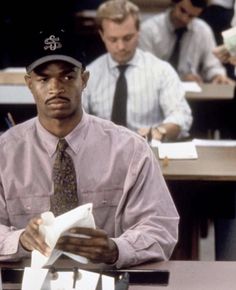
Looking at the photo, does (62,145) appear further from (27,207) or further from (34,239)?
(34,239)

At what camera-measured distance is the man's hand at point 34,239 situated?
1782mm

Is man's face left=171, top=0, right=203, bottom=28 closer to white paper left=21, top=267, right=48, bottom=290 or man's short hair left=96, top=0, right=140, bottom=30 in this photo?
man's short hair left=96, top=0, right=140, bottom=30

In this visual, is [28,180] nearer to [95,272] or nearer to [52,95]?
[52,95]

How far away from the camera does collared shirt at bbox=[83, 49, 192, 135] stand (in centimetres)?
395

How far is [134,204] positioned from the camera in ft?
6.86

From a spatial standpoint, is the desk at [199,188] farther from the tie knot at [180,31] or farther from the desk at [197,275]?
the tie knot at [180,31]

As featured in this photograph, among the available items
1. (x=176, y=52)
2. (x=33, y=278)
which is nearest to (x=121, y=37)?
(x=176, y=52)

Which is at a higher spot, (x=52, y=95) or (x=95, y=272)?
(x=52, y=95)

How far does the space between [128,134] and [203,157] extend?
3.21ft

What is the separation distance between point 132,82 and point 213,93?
0.64 metres

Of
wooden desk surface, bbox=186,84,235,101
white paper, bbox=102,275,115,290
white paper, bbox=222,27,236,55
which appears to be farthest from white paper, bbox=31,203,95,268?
wooden desk surface, bbox=186,84,235,101

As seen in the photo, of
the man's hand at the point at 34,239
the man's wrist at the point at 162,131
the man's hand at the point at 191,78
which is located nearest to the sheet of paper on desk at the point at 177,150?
the man's wrist at the point at 162,131

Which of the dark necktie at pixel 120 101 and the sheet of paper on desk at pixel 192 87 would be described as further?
the sheet of paper on desk at pixel 192 87

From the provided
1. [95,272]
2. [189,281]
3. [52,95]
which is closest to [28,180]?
[52,95]
